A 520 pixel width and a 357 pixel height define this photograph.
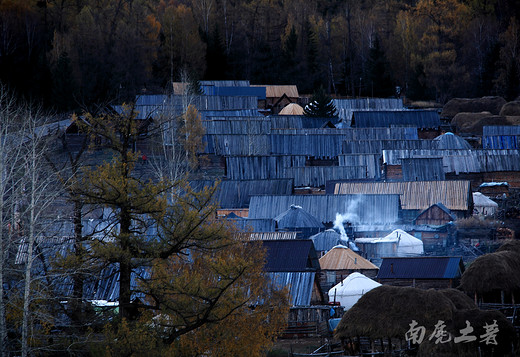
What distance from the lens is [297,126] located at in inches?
2790

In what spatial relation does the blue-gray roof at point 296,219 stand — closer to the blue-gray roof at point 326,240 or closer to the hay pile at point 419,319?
the blue-gray roof at point 326,240

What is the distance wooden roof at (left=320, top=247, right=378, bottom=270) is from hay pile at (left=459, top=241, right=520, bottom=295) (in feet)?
27.1

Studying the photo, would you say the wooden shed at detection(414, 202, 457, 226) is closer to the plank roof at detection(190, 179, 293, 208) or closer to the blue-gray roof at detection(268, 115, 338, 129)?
the plank roof at detection(190, 179, 293, 208)

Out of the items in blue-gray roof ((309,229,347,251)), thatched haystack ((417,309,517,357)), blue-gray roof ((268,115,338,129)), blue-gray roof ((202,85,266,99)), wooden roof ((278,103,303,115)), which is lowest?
thatched haystack ((417,309,517,357))

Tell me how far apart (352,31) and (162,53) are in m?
25.9

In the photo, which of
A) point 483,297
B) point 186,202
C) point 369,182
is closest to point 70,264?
point 186,202

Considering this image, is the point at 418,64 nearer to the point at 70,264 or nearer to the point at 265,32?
the point at 265,32

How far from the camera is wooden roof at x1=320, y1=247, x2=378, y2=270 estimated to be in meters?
35.4

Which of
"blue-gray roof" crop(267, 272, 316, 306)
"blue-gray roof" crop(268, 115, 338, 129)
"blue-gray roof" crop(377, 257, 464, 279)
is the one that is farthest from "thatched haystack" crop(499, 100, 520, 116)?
"blue-gray roof" crop(267, 272, 316, 306)

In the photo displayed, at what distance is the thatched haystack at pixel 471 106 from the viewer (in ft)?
270

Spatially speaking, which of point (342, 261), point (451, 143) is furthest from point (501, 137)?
point (342, 261)

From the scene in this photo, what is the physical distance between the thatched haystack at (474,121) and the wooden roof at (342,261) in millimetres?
41557

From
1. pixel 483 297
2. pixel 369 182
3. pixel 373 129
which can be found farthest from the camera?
pixel 373 129

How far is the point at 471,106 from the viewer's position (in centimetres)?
8262
